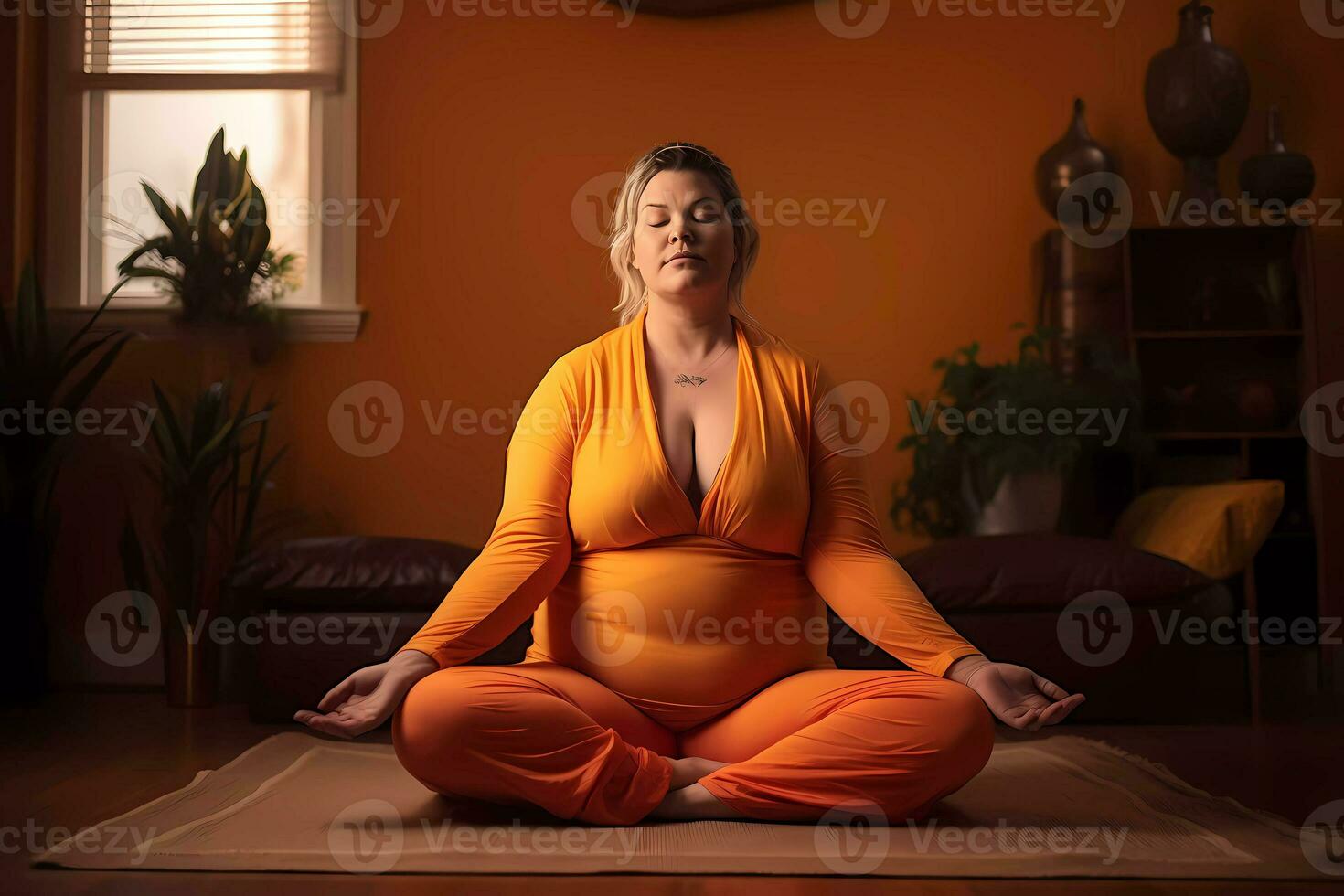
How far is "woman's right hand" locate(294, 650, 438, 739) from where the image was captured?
5.09 feet

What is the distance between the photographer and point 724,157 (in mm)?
4156

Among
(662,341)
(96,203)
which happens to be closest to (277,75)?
(96,203)

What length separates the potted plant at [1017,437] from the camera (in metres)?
3.41

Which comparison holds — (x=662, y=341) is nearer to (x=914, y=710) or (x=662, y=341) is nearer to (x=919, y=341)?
(x=914, y=710)

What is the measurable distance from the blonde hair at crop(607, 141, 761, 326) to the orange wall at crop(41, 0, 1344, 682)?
2015mm

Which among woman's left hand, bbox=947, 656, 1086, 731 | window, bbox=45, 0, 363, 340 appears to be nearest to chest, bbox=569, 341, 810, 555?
woman's left hand, bbox=947, 656, 1086, 731

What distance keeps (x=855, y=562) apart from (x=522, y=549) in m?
0.55

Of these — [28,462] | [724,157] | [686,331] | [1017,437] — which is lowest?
[28,462]

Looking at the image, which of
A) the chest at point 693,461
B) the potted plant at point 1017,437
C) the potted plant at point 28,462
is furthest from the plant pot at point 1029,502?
the potted plant at point 28,462

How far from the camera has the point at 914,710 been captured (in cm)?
170

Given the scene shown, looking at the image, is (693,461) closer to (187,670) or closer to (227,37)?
(187,670)

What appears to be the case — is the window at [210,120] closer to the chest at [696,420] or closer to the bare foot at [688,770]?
the chest at [696,420]

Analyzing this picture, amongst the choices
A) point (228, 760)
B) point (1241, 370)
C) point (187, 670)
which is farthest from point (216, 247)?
point (1241, 370)

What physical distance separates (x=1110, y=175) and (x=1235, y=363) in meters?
0.77
